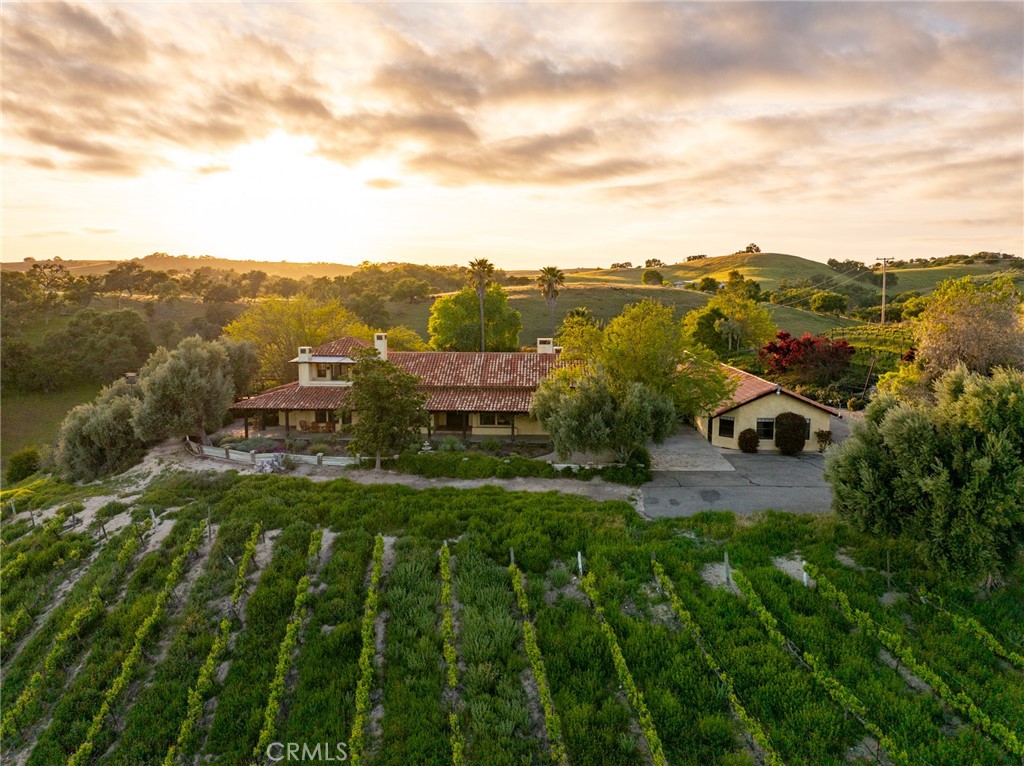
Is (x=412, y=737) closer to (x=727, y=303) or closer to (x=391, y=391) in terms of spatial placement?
(x=391, y=391)

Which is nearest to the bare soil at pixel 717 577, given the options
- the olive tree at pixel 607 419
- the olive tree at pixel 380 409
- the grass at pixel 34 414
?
the olive tree at pixel 607 419

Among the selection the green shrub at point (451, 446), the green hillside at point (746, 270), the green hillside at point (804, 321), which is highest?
the green hillside at point (746, 270)

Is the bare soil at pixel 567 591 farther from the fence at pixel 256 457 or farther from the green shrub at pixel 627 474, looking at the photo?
the fence at pixel 256 457

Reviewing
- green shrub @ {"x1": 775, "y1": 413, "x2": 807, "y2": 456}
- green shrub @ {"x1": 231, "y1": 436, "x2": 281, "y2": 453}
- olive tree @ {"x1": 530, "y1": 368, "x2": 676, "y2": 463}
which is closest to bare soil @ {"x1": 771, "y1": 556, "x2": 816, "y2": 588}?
olive tree @ {"x1": 530, "y1": 368, "x2": 676, "y2": 463}

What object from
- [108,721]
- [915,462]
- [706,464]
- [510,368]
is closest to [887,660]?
[915,462]

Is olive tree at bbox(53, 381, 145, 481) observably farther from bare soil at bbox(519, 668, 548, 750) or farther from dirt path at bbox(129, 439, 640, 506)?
bare soil at bbox(519, 668, 548, 750)

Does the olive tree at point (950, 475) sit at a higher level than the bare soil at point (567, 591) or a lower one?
higher
